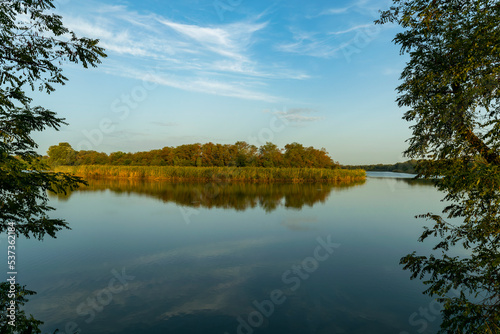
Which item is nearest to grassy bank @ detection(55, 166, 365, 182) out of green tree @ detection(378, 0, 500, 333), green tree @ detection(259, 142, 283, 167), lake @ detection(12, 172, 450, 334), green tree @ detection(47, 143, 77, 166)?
green tree @ detection(259, 142, 283, 167)

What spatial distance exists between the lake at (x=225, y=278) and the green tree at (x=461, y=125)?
2290mm

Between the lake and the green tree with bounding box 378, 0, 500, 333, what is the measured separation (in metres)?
2.29

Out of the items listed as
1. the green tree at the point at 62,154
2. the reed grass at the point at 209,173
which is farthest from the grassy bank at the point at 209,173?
the green tree at the point at 62,154

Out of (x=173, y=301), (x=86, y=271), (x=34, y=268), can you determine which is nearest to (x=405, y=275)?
(x=173, y=301)

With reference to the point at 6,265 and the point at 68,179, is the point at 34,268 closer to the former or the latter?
the point at 6,265

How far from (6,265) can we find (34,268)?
3.46 ft

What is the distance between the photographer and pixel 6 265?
1006 cm

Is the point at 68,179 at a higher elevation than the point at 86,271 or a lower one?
higher

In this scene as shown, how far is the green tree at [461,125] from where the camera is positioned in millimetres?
4734

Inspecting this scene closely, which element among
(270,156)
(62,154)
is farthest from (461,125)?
(62,154)

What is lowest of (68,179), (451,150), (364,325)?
(364,325)

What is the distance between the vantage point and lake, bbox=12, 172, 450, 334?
6.78 meters

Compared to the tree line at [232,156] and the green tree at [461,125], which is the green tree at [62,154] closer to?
the tree line at [232,156]

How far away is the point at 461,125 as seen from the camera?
548cm
